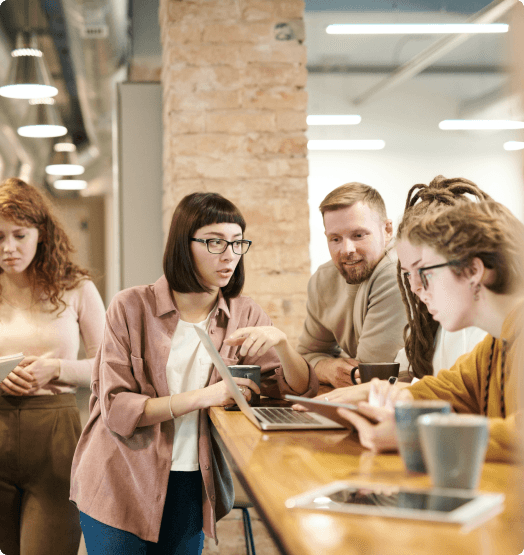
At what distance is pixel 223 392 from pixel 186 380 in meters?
0.19

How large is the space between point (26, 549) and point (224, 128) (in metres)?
1.84

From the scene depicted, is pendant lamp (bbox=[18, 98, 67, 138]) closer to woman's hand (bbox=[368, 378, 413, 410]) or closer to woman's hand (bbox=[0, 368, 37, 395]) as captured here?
woman's hand (bbox=[0, 368, 37, 395])

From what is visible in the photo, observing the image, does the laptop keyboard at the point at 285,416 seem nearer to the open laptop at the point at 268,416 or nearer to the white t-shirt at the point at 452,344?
the open laptop at the point at 268,416

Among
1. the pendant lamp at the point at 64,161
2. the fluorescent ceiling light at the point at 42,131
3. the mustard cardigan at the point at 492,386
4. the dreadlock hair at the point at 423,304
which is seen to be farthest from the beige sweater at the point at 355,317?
the fluorescent ceiling light at the point at 42,131

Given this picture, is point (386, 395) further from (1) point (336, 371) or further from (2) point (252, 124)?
(2) point (252, 124)

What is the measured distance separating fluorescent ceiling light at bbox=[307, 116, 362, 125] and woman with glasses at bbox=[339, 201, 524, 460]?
5.37 meters

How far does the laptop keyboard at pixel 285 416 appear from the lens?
129 centimetres

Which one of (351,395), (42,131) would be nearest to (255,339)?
(351,395)

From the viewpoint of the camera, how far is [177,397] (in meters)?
1.53

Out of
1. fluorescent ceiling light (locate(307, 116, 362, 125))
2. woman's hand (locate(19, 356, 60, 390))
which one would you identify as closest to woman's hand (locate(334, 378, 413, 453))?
woman's hand (locate(19, 356, 60, 390))

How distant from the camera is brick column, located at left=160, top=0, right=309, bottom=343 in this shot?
2764 millimetres

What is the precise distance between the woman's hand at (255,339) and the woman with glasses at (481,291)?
0.51m

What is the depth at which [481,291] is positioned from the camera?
95 centimetres

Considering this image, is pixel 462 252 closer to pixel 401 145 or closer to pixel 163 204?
pixel 163 204
